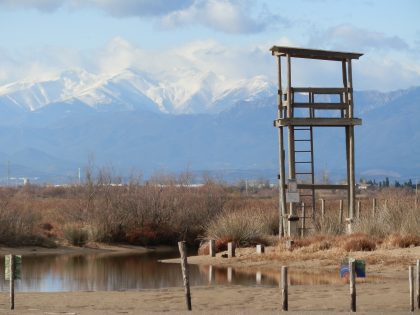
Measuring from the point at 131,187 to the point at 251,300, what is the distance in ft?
90.1

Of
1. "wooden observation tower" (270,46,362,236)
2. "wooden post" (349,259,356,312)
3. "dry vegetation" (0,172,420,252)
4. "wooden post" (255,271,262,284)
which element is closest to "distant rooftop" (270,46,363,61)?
"wooden observation tower" (270,46,362,236)

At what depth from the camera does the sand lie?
23.6 meters

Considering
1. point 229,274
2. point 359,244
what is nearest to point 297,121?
point 359,244

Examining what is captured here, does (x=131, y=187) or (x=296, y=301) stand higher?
(x=131, y=187)

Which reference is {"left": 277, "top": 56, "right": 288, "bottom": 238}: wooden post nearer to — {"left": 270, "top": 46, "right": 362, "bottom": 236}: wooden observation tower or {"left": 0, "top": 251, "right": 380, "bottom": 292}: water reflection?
{"left": 270, "top": 46, "right": 362, "bottom": 236}: wooden observation tower

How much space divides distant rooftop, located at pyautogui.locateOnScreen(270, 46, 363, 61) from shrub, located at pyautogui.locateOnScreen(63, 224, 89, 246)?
13.6 m

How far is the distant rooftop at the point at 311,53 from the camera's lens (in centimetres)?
3866

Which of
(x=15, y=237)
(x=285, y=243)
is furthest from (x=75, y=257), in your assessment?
(x=285, y=243)

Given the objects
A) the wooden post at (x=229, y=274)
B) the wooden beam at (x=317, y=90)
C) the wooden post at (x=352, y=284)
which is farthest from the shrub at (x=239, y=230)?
the wooden post at (x=352, y=284)

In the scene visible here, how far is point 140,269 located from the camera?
1438 inches

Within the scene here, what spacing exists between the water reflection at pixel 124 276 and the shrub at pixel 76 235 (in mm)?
6553

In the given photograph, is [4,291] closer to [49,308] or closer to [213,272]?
[49,308]

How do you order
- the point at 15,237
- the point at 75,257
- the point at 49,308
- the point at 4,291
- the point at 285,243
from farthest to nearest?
the point at 15,237 < the point at 75,257 < the point at 285,243 < the point at 4,291 < the point at 49,308

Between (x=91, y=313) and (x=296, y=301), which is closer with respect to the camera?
(x=91, y=313)
